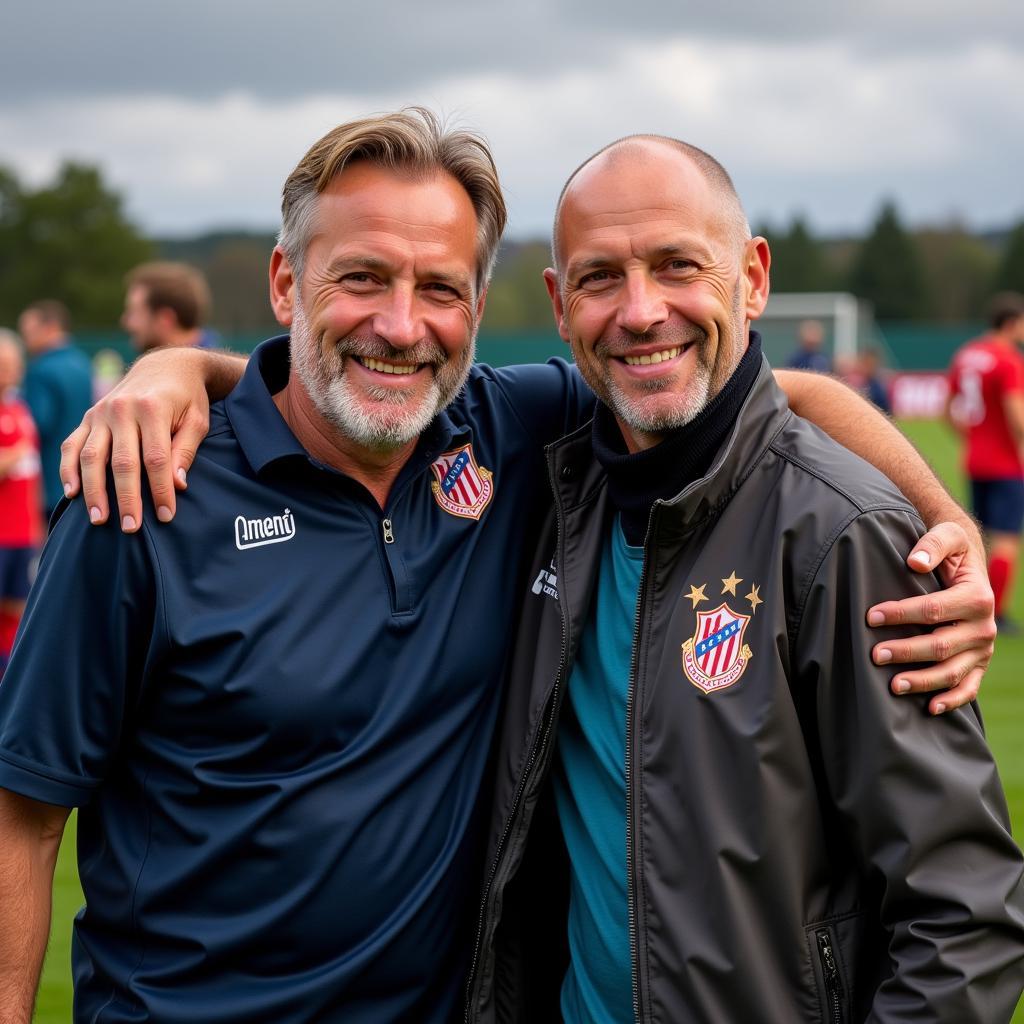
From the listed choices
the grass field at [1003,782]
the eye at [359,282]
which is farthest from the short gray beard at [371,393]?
the grass field at [1003,782]

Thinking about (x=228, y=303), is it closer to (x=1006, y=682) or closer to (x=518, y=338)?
(x=518, y=338)

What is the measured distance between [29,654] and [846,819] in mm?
1558

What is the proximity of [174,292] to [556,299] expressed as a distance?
19.7ft

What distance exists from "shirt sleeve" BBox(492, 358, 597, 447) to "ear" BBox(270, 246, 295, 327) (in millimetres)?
565

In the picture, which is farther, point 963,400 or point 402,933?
point 963,400

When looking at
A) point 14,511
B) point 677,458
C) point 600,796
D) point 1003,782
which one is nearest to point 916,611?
point 677,458

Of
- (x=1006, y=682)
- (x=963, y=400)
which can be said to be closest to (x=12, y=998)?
(x=1006, y=682)

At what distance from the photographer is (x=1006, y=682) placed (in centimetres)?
862

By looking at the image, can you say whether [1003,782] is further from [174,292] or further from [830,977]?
[174,292]

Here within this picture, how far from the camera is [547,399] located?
10.5ft

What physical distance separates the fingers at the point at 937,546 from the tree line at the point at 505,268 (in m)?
66.1

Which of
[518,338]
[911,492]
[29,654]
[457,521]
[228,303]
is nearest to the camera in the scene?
[29,654]

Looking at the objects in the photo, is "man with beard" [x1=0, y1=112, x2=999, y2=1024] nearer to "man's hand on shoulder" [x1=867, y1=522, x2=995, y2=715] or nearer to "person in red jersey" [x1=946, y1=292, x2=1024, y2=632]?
"man's hand on shoulder" [x1=867, y1=522, x2=995, y2=715]

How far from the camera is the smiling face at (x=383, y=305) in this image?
272cm
